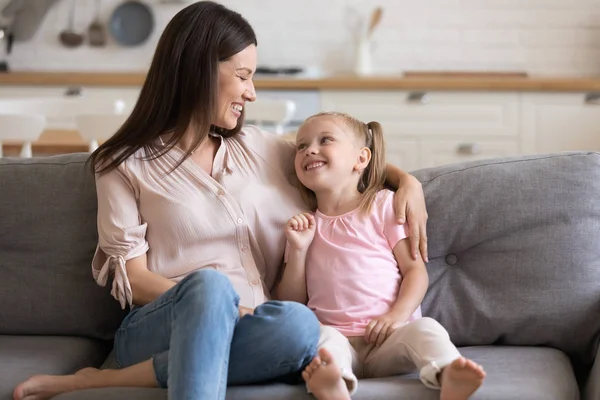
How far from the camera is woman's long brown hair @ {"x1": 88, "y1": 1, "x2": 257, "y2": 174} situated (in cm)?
202

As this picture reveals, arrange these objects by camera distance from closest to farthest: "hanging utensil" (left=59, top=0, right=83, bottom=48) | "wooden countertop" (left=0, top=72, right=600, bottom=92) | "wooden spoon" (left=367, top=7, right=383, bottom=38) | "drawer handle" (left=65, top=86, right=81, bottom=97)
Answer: "wooden countertop" (left=0, top=72, right=600, bottom=92)
"drawer handle" (left=65, top=86, right=81, bottom=97)
"wooden spoon" (left=367, top=7, right=383, bottom=38)
"hanging utensil" (left=59, top=0, right=83, bottom=48)

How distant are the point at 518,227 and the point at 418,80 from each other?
2.37m

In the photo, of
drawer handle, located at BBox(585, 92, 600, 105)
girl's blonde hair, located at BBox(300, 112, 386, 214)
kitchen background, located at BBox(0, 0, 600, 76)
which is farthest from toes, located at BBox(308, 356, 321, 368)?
kitchen background, located at BBox(0, 0, 600, 76)

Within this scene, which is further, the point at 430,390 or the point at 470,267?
the point at 470,267

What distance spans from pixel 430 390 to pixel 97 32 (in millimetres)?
3833

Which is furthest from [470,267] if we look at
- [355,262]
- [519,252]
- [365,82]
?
[365,82]

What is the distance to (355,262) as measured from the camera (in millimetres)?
1988

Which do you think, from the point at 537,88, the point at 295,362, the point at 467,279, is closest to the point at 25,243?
the point at 295,362

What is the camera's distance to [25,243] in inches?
86.5

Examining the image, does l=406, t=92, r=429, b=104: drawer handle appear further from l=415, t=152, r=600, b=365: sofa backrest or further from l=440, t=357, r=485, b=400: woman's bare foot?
l=440, t=357, r=485, b=400: woman's bare foot

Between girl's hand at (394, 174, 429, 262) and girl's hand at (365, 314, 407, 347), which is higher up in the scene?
girl's hand at (394, 174, 429, 262)

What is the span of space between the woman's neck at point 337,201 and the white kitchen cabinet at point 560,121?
247 centimetres

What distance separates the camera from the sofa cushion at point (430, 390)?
1676 millimetres

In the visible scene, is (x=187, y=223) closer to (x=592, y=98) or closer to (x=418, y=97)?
(x=418, y=97)
